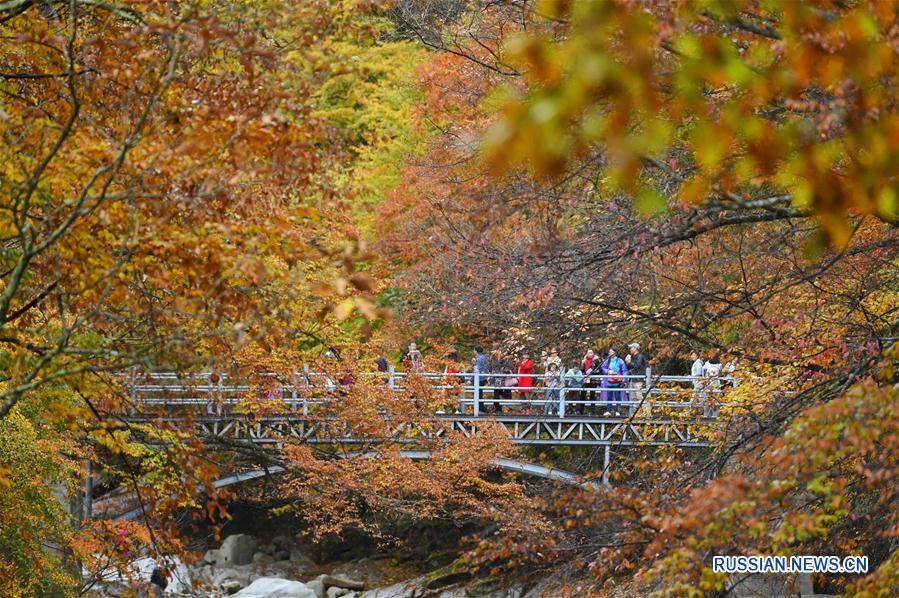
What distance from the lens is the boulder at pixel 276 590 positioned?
20733 mm

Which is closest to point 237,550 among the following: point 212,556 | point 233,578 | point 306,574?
point 212,556

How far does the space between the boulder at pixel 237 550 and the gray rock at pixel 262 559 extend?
12 cm

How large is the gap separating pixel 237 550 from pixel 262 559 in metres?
0.65

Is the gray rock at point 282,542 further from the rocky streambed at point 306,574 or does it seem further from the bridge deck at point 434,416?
the bridge deck at point 434,416

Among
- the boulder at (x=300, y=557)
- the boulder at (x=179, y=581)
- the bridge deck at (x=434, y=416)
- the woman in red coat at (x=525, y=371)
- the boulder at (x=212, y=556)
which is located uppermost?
the woman in red coat at (x=525, y=371)

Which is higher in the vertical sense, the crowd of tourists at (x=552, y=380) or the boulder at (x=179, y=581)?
the crowd of tourists at (x=552, y=380)

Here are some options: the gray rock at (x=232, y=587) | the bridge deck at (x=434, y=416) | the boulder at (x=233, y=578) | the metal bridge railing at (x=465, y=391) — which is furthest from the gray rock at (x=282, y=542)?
the metal bridge railing at (x=465, y=391)

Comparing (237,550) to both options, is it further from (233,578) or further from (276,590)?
(276,590)

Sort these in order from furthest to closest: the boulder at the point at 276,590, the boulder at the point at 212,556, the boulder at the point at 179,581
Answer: the boulder at the point at 212,556 → the boulder at the point at 276,590 → the boulder at the point at 179,581

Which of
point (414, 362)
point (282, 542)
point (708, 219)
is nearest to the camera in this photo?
point (708, 219)

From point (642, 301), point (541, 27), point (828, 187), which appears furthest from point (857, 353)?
point (828, 187)

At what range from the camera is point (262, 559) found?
25.3 m

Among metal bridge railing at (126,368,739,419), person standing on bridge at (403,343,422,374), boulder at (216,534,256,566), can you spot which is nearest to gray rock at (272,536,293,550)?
boulder at (216,534,256,566)

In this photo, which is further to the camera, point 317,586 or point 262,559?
point 262,559
